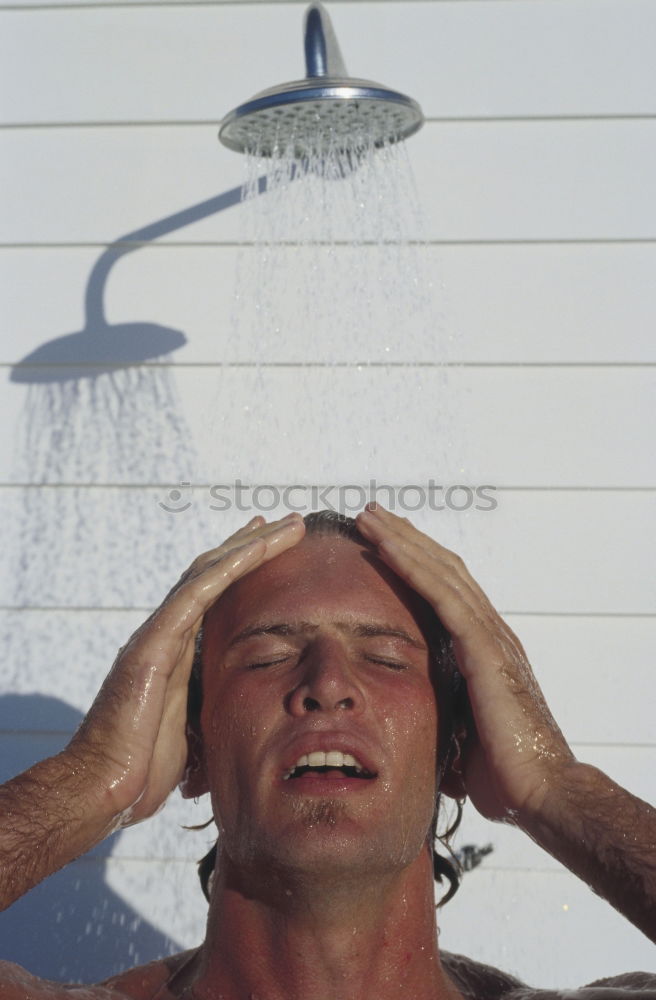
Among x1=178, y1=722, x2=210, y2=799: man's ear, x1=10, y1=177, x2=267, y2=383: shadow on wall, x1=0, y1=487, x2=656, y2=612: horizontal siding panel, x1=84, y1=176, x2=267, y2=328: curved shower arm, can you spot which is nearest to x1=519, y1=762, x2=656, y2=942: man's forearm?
x1=178, y1=722, x2=210, y2=799: man's ear

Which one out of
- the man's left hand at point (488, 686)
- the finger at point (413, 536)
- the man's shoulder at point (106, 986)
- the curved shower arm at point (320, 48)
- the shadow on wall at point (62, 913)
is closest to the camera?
the man's shoulder at point (106, 986)

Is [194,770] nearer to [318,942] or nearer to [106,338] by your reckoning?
[318,942]

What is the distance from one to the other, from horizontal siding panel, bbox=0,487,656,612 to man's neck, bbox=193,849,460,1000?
41.2 inches

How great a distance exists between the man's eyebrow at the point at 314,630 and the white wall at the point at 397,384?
3.11 feet

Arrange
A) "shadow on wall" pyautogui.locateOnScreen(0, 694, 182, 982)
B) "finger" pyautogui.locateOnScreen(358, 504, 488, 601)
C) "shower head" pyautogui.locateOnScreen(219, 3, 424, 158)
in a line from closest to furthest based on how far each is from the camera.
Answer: "finger" pyautogui.locateOnScreen(358, 504, 488, 601), "shower head" pyautogui.locateOnScreen(219, 3, 424, 158), "shadow on wall" pyautogui.locateOnScreen(0, 694, 182, 982)

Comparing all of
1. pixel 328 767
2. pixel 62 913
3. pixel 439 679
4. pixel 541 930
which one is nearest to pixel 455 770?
pixel 439 679

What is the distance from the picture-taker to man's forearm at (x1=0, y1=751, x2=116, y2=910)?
153 centimetres

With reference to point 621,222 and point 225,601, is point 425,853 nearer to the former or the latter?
point 225,601

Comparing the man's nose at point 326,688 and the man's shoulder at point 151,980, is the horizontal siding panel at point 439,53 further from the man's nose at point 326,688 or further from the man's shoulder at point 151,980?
the man's shoulder at point 151,980

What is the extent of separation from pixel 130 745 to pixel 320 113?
3.83ft

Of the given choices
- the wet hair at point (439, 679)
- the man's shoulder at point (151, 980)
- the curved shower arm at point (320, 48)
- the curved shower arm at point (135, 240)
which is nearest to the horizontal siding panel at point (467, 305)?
the curved shower arm at point (135, 240)

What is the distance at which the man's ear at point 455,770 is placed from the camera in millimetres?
1853

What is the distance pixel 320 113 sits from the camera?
210 centimetres

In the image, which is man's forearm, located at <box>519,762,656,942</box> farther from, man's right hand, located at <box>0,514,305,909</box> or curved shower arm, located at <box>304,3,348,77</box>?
curved shower arm, located at <box>304,3,348,77</box>
